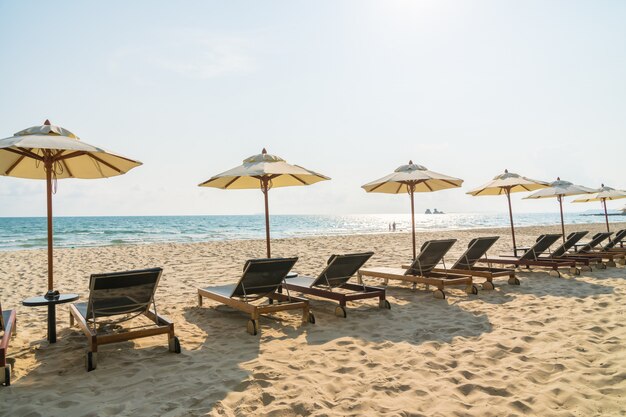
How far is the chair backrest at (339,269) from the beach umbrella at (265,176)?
0.94 m

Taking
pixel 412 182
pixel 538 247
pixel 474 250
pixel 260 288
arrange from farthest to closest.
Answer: pixel 538 247 → pixel 412 182 → pixel 474 250 → pixel 260 288

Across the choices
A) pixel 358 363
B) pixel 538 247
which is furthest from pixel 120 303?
pixel 538 247

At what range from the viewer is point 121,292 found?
4285 millimetres

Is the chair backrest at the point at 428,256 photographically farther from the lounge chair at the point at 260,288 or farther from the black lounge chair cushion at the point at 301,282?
the lounge chair at the point at 260,288

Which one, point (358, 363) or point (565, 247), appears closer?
point (358, 363)

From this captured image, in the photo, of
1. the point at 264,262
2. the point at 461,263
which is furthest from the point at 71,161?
the point at 461,263

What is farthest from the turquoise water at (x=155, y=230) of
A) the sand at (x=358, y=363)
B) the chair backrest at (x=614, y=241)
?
the sand at (x=358, y=363)

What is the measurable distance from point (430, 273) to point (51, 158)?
616 cm

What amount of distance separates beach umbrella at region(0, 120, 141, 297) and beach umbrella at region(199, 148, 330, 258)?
1.51m

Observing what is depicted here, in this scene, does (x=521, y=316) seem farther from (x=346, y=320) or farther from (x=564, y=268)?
(x=564, y=268)

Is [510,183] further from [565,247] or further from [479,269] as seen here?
[479,269]

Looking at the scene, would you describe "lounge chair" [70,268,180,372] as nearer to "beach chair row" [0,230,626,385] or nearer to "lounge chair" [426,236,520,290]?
"beach chair row" [0,230,626,385]

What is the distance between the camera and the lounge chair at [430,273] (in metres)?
6.71

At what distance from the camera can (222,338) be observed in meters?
4.75
